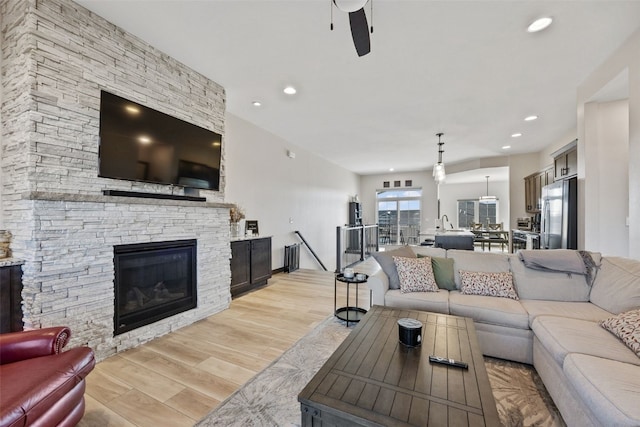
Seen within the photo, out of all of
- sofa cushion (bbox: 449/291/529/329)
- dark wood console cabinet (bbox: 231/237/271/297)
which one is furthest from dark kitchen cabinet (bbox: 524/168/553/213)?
dark wood console cabinet (bbox: 231/237/271/297)

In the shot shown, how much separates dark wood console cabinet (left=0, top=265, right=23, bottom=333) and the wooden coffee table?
239 cm

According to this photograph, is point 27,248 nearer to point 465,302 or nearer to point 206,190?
point 206,190

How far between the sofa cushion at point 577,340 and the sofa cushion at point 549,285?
1.88 ft

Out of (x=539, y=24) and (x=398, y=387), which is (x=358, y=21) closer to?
(x=539, y=24)

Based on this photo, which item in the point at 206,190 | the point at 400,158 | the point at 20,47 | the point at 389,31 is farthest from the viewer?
the point at 400,158

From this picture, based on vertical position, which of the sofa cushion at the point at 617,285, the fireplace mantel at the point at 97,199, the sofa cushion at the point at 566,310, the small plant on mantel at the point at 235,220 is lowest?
the sofa cushion at the point at 566,310

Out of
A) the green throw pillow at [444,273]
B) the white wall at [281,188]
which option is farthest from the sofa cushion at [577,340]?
the white wall at [281,188]

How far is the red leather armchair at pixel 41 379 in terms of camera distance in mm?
1180

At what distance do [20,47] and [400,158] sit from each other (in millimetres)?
7347

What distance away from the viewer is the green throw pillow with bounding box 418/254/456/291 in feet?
9.72

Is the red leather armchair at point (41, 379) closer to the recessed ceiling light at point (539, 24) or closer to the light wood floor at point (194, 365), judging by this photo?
the light wood floor at point (194, 365)

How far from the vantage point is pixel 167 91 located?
3006mm

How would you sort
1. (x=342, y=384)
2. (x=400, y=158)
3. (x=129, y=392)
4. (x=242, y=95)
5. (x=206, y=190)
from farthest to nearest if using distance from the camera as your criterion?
(x=400, y=158) < (x=242, y=95) < (x=206, y=190) < (x=129, y=392) < (x=342, y=384)

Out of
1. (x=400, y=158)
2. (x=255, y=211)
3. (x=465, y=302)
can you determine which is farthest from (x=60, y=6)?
(x=400, y=158)
